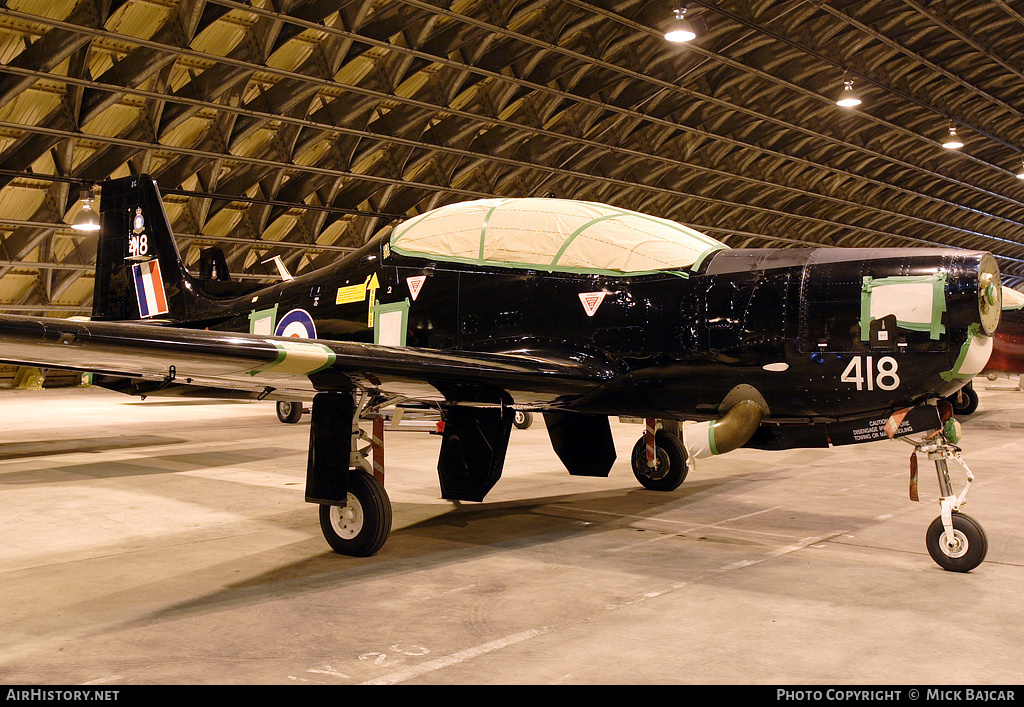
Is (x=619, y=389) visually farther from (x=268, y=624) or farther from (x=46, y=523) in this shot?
(x=46, y=523)

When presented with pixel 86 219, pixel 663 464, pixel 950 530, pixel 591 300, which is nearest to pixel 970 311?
pixel 950 530

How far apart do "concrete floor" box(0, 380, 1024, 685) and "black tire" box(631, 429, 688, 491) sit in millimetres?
205

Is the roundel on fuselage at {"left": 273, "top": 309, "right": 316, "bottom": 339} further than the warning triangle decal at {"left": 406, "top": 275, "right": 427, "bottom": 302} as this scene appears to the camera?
Yes

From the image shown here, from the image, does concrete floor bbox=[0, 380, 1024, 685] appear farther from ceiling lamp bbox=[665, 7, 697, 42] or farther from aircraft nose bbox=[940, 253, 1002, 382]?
ceiling lamp bbox=[665, 7, 697, 42]

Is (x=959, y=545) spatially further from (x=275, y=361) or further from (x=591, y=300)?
(x=275, y=361)

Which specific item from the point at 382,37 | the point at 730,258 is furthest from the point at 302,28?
the point at 730,258

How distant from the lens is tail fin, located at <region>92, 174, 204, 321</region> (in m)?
9.45

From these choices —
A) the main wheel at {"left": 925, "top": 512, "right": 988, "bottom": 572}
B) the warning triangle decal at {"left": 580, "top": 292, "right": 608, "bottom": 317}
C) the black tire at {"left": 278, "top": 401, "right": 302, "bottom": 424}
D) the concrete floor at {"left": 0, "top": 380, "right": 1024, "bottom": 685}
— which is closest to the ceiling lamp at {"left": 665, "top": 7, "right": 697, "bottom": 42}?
the concrete floor at {"left": 0, "top": 380, "right": 1024, "bottom": 685}

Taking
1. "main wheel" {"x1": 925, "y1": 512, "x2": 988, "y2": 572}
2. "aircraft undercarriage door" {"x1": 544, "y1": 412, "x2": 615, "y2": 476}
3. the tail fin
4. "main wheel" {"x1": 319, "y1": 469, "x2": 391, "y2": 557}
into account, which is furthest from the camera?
the tail fin

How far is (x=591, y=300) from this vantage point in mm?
5840

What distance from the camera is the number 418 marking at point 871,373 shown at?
15.6 feet

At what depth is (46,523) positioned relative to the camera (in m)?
6.23

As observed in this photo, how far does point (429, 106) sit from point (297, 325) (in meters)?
11.7

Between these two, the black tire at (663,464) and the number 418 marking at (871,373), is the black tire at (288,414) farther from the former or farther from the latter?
the number 418 marking at (871,373)
